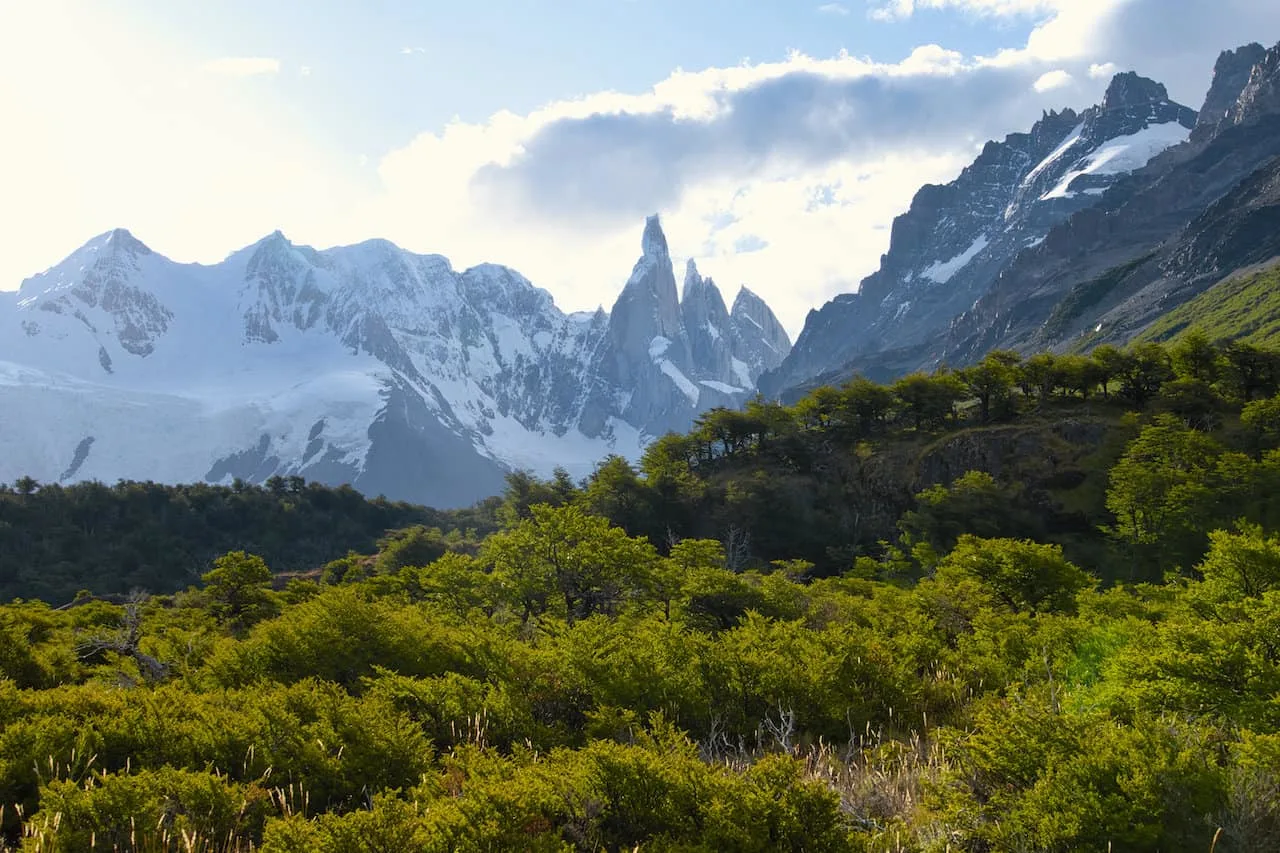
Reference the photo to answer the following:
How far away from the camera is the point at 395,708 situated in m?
12.1

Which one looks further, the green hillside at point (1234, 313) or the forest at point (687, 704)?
the green hillside at point (1234, 313)

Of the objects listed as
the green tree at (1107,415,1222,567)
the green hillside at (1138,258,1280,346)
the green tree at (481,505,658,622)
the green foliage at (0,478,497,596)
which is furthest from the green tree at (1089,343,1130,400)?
the green foliage at (0,478,497,596)

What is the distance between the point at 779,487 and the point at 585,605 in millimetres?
36082

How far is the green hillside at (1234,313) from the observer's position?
371 feet

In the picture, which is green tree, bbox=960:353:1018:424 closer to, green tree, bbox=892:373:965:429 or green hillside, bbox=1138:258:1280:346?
green tree, bbox=892:373:965:429

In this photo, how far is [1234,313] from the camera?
125 meters

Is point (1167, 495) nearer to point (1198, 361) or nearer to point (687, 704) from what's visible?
point (1198, 361)

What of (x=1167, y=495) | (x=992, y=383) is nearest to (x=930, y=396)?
(x=992, y=383)

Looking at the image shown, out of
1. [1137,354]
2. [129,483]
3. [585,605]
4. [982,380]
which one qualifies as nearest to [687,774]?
[585,605]

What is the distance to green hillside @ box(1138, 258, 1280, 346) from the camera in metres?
113

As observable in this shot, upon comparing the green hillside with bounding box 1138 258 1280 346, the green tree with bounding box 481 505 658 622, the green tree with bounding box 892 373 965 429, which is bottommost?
the green tree with bounding box 481 505 658 622

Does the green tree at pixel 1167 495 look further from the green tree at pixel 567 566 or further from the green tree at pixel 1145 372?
the green tree at pixel 567 566

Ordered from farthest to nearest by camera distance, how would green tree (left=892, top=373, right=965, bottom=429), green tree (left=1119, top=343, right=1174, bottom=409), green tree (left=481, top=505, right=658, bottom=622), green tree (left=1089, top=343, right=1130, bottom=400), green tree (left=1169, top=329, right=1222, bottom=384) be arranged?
green tree (left=892, top=373, right=965, bottom=429) → green tree (left=1089, top=343, right=1130, bottom=400) → green tree (left=1119, top=343, right=1174, bottom=409) → green tree (left=1169, top=329, right=1222, bottom=384) → green tree (left=481, top=505, right=658, bottom=622)

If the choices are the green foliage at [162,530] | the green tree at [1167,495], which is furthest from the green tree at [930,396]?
the green foliage at [162,530]
